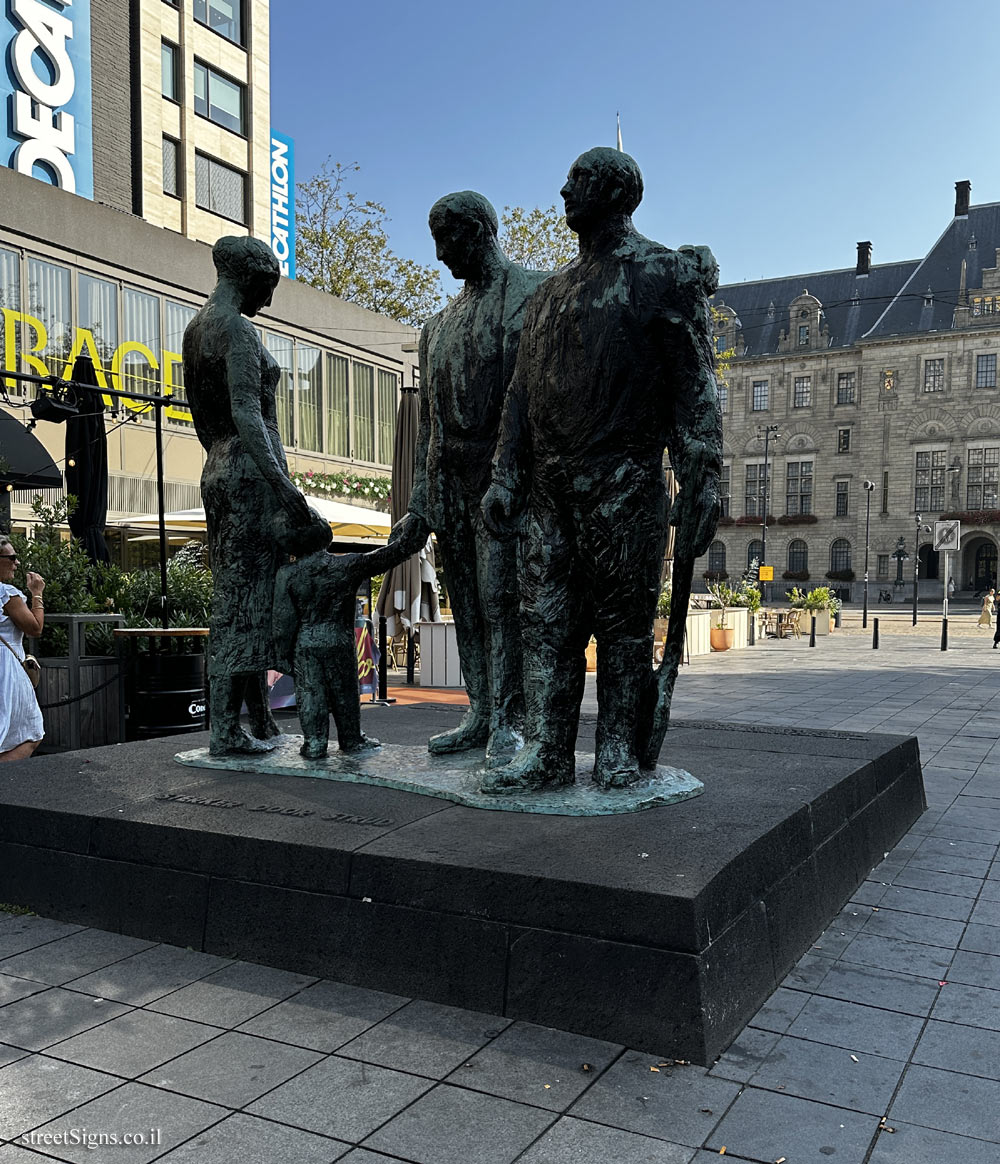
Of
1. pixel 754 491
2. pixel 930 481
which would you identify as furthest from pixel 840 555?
pixel 754 491

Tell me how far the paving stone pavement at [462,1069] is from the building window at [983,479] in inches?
2615

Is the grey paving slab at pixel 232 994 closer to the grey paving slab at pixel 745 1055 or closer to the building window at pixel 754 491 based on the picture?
the grey paving slab at pixel 745 1055

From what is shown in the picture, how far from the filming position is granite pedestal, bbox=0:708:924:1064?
9.76ft

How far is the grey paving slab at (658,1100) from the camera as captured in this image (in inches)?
98.7

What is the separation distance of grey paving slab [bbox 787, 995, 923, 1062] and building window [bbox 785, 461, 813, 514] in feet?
230

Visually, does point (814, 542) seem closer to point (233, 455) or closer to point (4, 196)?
point (4, 196)

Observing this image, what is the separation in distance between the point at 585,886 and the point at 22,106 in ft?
82.4

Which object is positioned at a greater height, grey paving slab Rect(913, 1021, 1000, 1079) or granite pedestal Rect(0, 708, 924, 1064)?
granite pedestal Rect(0, 708, 924, 1064)

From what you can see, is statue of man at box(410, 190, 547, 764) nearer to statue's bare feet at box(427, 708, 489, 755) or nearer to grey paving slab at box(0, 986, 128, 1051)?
statue's bare feet at box(427, 708, 489, 755)

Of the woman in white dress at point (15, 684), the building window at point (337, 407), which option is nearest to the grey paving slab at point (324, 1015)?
the woman in white dress at point (15, 684)

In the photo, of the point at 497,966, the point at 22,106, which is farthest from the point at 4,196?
the point at 497,966

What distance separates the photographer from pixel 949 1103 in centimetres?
263

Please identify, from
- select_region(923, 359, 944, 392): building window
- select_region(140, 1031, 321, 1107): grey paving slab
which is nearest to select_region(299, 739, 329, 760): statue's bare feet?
select_region(140, 1031, 321, 1107): grey paving slab

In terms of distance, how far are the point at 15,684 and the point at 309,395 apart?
739 inches
